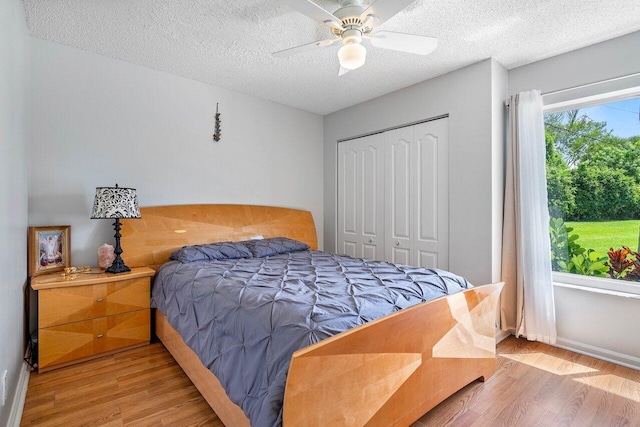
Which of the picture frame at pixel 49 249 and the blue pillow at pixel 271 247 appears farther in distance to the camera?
the blue pillow at pixel 271 247

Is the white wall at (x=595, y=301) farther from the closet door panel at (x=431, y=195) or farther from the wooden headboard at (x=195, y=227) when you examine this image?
the wooden headboard at (x=195, y=227)

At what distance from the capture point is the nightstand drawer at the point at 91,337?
2152 mm

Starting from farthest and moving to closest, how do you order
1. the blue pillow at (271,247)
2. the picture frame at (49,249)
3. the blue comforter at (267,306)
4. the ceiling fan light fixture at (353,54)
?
the blue pillow at (271,247)
the picture frame at (49,249)
the ceiling fan light fixture at (353,54)
the blue comforter at (267,306)

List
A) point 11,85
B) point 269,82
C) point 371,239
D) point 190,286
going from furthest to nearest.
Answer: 1. point 371,239
2. point 269,82
3. point 190,286
4. point 11,85

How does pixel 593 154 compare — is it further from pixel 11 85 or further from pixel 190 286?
pixel 11 85

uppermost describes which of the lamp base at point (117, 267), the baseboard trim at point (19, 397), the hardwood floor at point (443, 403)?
the lamp base at point (117, 267)

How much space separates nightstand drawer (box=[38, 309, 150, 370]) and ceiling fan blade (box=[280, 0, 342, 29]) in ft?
8.13

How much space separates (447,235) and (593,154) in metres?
1.37

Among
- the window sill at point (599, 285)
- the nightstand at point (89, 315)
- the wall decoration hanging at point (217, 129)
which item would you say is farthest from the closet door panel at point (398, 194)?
the nightstand at point (89, 315)

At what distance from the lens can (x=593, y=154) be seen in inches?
106

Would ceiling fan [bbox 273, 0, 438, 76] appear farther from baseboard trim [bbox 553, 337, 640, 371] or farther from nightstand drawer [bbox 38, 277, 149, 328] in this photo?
baseboard trim [bbox 553, 337, 640, 371]

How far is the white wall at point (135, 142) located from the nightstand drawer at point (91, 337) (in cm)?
57

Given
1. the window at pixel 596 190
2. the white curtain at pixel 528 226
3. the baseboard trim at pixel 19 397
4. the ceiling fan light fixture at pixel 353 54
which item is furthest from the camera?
the white curtain at pixel 528 226

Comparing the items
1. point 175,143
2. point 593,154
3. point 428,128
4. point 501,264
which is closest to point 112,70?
point 175,143
